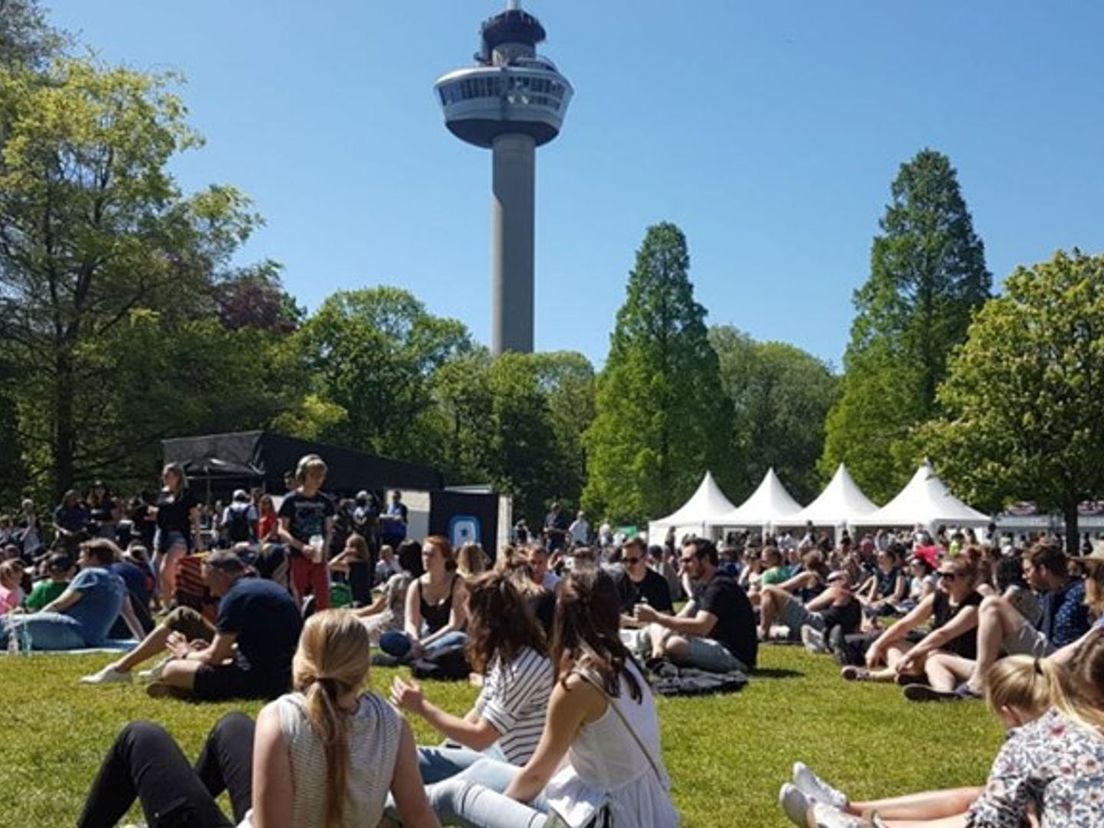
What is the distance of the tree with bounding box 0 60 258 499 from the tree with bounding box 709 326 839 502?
134 ft

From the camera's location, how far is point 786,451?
69.1 metres

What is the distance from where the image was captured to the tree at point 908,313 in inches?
1737

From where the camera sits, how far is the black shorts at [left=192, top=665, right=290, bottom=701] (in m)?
7.98

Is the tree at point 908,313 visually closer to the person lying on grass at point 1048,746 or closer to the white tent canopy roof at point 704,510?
the white tent canopy roof at point 704,510

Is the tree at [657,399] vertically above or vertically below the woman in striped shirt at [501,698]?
above

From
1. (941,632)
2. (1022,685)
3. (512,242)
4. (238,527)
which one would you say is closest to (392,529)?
(238,527)

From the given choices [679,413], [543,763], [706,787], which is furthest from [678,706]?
[679,413]

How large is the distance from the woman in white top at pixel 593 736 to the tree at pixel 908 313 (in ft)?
134

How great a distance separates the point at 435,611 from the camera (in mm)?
10328

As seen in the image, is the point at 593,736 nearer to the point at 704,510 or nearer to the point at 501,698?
the point at 501,698

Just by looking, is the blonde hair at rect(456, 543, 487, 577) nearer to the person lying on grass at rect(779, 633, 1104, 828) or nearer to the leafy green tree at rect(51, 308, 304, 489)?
the person lying on grass at rect(779, 633, 1104, 828)

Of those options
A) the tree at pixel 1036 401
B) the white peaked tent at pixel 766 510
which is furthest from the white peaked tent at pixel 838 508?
the tree at pixel 1036 401

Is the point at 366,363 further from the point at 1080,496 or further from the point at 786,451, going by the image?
the point at 1080,496

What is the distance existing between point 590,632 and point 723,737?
12.2 ft
